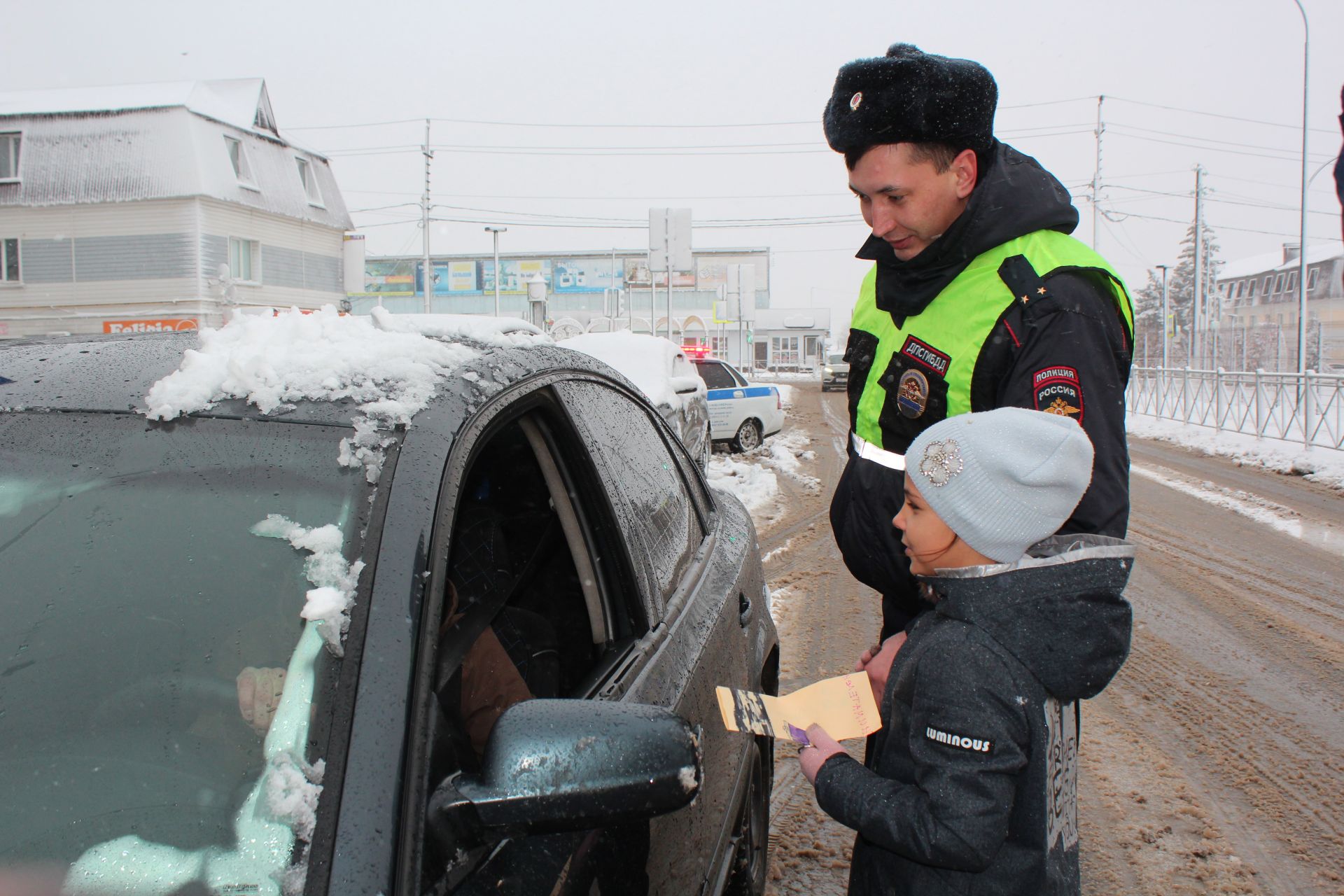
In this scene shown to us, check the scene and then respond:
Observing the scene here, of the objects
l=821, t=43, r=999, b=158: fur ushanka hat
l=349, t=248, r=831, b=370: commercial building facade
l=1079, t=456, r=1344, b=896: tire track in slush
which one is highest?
l=349, t=248, r=831, b=370: commercial building facade

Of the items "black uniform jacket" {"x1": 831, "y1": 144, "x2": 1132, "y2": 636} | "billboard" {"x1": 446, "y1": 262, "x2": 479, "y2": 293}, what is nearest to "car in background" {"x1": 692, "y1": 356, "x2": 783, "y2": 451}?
"black uniform jacket" {"x1": 831, "y1": 144, "x2": 1132, "y2": 636}

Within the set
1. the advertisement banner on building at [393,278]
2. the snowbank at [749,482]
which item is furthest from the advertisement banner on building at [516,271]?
the snowbank at [749,482]

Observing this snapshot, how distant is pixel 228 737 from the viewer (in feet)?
3.86

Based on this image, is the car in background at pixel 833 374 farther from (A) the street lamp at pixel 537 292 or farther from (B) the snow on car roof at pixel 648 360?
(B) the snow on car roof at pixel 648 360

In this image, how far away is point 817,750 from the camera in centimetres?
164

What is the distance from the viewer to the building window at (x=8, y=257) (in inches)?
1026

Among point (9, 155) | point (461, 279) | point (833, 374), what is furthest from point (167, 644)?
point (461, 279)

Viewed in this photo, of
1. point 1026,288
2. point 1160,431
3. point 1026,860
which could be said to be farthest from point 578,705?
point 1160,431

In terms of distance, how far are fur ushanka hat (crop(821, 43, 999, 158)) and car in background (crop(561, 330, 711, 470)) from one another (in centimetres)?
653

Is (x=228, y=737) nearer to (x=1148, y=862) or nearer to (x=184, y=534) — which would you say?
(x=184, y=534)

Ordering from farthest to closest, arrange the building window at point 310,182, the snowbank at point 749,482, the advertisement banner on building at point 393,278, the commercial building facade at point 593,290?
the advertisement banner on building at point 393,278
the commercial building facade at point 593,290
the building window at point 310,182
the snowbank at point 749,482

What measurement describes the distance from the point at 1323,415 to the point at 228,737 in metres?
17.0

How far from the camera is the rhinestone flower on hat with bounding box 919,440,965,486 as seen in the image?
60.1 inches

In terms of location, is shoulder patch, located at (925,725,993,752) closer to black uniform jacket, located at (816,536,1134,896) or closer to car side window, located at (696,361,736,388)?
black uniform jacket, located at (816,536,1134,896)
